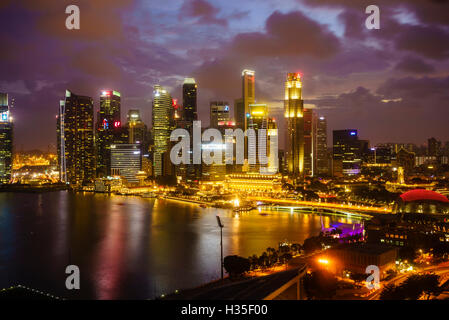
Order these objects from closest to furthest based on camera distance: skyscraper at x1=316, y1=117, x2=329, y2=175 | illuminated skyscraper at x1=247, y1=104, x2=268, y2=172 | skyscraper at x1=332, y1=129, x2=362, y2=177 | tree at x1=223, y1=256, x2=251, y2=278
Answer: tree at x1=223, y1=256, x2=251, y2=278
illuminated skyscraper at x1=247, y1=104, x2=268, y2=172
skyscraper at x1=332, y1=129, x2=362, y2=177
skyscraper at x1=316, y1=117, x2=329, y2=175

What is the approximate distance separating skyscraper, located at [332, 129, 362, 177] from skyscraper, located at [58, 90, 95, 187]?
2639cm

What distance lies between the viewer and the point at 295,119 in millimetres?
32031

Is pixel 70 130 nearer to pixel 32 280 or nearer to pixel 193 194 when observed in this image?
pixel 193 194

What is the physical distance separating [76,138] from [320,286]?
38.6 metres

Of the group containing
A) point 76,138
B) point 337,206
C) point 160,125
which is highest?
point 160,125

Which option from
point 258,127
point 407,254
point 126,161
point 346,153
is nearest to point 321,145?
point 346,153

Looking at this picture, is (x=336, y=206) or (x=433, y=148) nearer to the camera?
(x=336, y=206)

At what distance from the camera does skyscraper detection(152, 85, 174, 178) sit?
129 ft

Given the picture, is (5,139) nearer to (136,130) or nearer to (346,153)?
(136,130)

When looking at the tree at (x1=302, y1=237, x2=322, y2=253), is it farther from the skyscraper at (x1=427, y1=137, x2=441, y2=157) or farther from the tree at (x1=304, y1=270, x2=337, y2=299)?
the skyscraper at (x1=427, y1=137, x2=441, y2=157)

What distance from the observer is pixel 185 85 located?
4275cm

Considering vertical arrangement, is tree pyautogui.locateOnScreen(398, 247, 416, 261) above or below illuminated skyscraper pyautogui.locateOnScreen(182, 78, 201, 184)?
below

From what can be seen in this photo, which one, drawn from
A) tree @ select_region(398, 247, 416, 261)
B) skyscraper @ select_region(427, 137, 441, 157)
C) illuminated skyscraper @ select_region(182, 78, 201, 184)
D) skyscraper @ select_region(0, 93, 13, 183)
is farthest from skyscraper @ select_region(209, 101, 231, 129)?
tree @ select_region(398, 247, 416, 261)
